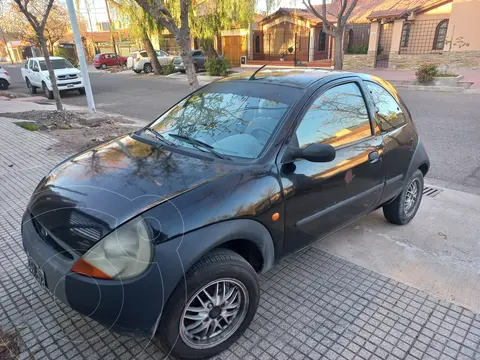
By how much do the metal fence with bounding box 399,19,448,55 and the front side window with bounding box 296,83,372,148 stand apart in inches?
837

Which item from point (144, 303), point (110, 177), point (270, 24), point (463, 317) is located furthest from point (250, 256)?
point (270, 24)

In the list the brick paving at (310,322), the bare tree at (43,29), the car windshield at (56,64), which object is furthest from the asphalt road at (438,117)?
the brick paving at (310,322)

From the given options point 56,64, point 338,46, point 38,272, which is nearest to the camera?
point 38,272

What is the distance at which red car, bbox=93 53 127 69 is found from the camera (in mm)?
34309

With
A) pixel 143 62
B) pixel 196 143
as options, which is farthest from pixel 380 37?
pixel 196 143

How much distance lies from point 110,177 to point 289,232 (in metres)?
1.33

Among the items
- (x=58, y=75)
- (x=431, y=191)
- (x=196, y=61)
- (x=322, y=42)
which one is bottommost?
(x=431, y=191)

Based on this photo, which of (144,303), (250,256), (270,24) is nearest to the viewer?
(144,303)

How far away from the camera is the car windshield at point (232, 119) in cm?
268

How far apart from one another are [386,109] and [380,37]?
2567 cm

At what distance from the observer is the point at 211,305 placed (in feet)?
7.22

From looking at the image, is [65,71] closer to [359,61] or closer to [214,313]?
[214,313]

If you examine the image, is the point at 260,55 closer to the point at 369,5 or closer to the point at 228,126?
the point at 369,5

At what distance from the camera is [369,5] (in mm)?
29125
